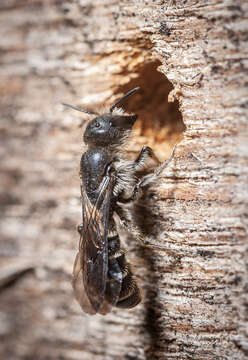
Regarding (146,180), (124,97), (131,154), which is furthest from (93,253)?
(124,97)

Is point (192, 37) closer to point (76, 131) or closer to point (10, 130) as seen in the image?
point (76, 131)

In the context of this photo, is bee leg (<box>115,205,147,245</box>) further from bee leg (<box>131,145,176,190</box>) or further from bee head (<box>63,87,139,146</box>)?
→ bee head (<box>63,87,139,146</box>)

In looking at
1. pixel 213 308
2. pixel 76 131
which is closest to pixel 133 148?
pixel 76 131

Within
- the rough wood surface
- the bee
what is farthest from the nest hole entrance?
the bee

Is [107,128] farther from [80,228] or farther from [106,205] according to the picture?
[80,228]

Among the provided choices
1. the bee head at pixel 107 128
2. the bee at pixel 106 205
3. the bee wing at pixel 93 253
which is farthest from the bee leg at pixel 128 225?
the bee head at pixel 107 128

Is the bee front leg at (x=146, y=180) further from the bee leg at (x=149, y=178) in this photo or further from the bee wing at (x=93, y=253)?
the bee wing at (x=93, y=253)
